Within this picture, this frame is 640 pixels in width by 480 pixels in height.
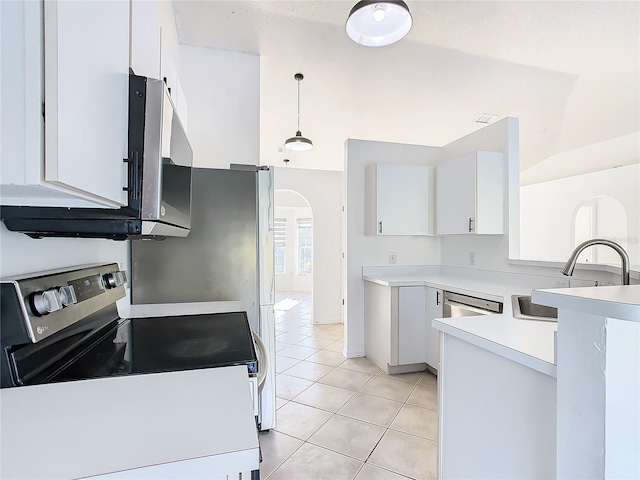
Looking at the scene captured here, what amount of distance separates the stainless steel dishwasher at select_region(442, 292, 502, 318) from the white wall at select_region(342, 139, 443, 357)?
0.97 m

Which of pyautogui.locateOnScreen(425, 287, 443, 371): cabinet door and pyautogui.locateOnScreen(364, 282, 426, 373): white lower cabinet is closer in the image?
pyautogui.locateOnScreen(425, 287, 443, 371): cabinet door

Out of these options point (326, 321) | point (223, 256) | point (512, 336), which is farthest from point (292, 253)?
point (512, 336)

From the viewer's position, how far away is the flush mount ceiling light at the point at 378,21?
1.86 metres

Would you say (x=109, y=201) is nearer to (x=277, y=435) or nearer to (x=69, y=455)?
(x=69, y=455)

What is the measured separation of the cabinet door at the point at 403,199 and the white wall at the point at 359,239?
260 millimetres

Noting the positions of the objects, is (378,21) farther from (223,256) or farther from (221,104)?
(223,256)

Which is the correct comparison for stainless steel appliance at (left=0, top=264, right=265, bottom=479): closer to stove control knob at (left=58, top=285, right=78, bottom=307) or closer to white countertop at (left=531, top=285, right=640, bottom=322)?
stove control knob at (left=58, top=285, right=78, bottom=307)

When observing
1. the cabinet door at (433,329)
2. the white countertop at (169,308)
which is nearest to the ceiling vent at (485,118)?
the cabinet door at (433,329)

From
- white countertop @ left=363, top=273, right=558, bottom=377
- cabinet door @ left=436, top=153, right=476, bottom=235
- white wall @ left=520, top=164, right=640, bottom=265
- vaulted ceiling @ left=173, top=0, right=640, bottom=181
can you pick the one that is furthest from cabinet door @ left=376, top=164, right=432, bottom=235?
white wall @ left=520, top=164, right=640, bottom=265

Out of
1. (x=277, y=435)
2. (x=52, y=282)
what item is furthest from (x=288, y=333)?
(x=52, y=282)

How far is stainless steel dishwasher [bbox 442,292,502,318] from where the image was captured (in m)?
2.40

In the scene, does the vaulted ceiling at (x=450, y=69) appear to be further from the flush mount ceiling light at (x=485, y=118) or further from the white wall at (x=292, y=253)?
the white wall at (x=292, y=253)

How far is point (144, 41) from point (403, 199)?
285 centimetres

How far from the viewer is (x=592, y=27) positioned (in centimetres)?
238
